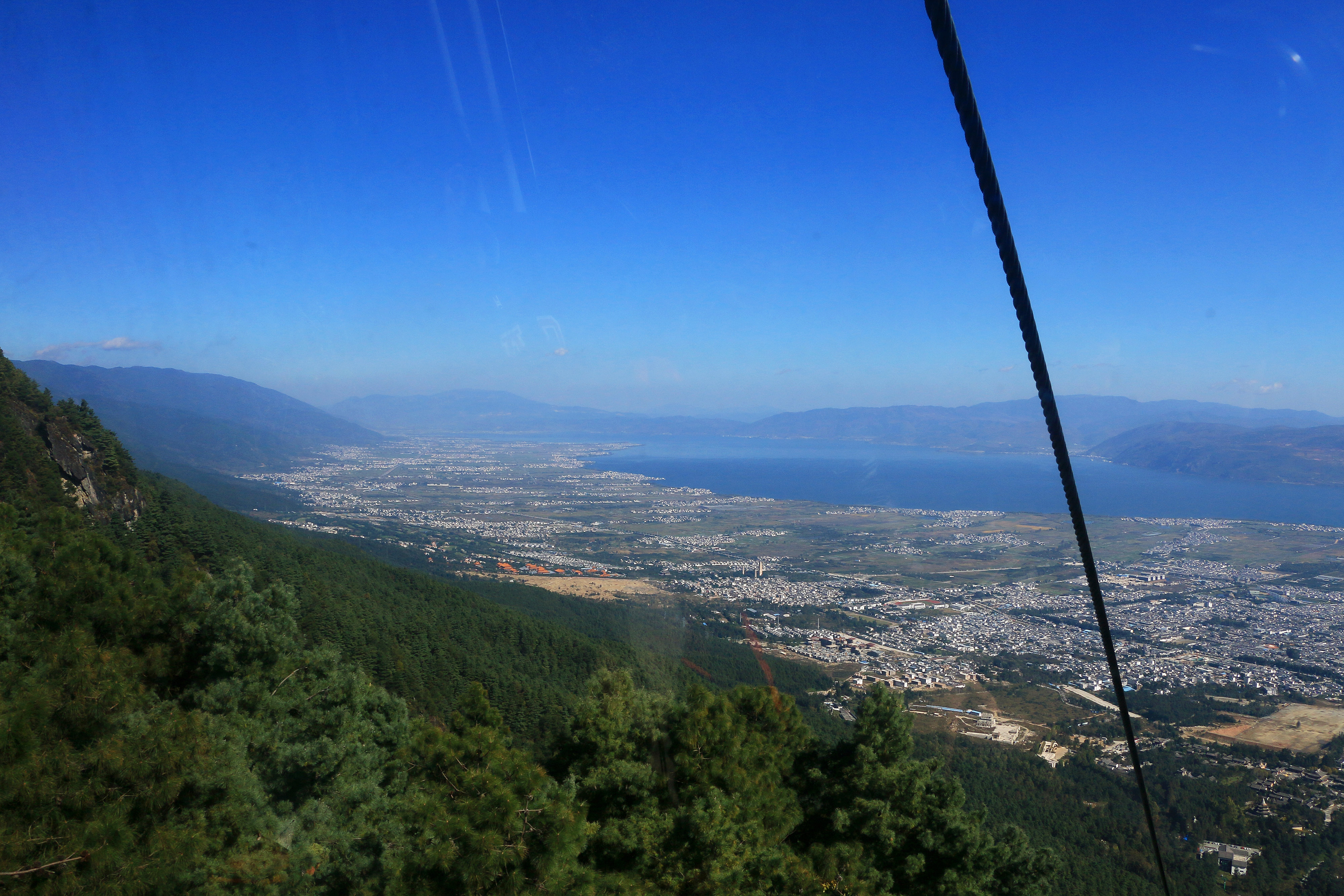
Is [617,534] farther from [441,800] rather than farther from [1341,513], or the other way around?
[1341,513]

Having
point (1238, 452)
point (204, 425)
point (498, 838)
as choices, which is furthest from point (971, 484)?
point (204, 425)

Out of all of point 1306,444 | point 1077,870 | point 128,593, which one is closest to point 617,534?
point 1077,870

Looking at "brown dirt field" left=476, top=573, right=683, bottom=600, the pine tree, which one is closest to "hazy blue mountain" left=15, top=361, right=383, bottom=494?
"brown dirt field" left=476, top=573, right=683, bottom=600

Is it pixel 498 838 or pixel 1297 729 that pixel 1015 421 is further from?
pixel 498 838

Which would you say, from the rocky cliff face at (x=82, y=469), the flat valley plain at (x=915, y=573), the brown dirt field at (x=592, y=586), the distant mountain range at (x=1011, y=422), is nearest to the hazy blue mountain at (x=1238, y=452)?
the distant mountain range at (x=1011, y=422)

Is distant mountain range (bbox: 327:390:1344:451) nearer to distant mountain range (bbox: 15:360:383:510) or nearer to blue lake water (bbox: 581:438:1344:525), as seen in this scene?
blue lake water (bbox: 581:438:1344:525)
